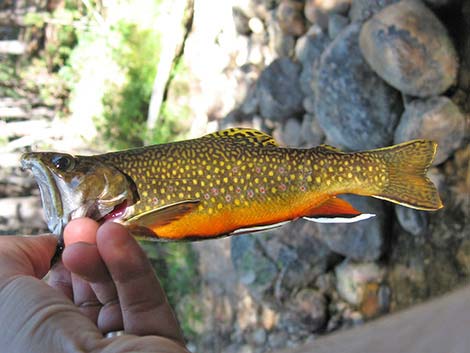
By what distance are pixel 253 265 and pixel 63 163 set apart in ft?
4.04

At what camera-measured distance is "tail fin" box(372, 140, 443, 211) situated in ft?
1.90

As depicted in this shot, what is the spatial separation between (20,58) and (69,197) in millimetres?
2510

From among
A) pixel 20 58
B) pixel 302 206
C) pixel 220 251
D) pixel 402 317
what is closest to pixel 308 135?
pixel 220 251

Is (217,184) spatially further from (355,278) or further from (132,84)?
(132,84)

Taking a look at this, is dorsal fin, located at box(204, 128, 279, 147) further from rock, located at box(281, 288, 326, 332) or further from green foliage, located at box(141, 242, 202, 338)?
green foliage, located at box(141, 242, 202, 338)

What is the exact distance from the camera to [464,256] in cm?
113

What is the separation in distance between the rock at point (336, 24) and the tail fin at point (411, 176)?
34.5 inches

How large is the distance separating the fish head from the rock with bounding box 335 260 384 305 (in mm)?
1033

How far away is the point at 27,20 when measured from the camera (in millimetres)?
2742

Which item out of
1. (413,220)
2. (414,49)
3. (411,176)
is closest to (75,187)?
(411,176)

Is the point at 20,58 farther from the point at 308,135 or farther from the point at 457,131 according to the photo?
the point at 457,131

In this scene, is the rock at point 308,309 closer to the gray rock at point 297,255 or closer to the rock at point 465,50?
the gray rock at point 297,255

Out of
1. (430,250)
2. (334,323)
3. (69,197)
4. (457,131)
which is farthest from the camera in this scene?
(334,323)

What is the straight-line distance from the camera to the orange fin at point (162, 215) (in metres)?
0.51
